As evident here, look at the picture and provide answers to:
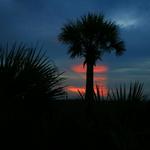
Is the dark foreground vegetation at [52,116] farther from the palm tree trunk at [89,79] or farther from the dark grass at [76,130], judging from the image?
the palm tree trunk at [89,79]

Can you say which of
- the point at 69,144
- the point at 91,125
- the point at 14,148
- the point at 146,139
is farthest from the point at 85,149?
the point at 146,139

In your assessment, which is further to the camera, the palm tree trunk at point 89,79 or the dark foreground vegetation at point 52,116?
the palm tree trunk at point 89,79

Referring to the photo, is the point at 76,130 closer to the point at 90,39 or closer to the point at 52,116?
the point at 52,116

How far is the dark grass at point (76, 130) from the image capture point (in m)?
5.33

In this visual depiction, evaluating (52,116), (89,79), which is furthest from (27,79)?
(89,79)

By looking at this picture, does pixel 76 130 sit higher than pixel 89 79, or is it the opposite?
pixel 89 79

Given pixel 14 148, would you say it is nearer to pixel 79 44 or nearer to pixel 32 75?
pixel 32 75

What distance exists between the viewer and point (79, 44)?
20.5 metres

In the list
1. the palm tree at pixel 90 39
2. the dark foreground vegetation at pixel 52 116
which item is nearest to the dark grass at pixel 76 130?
the dark foreground vegetation at pixel 52 116

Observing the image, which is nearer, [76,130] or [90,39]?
[76,130]

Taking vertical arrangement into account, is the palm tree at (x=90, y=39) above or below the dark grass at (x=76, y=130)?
above

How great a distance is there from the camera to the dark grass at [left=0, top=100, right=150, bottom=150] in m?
5.33

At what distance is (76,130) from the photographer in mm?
5859

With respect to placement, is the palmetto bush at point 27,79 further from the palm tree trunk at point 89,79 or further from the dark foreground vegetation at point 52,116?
the palm tree trunk at point 89,79
